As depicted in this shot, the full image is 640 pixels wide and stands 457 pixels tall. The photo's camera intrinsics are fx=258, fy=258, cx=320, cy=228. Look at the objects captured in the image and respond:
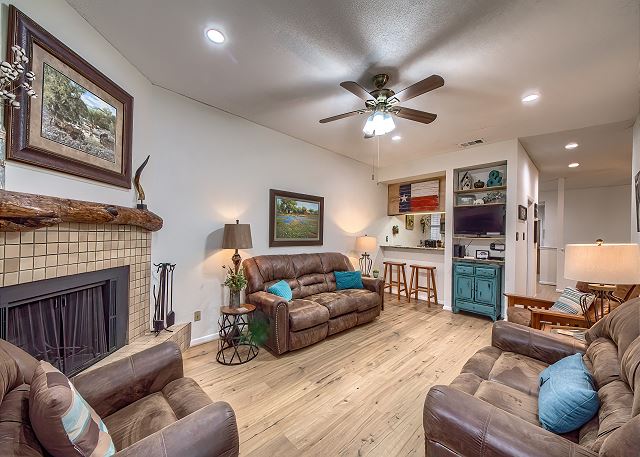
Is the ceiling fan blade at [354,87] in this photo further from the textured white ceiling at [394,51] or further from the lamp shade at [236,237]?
the lamp shade at [236,237]

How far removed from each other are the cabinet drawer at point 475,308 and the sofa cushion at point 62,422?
464 cm

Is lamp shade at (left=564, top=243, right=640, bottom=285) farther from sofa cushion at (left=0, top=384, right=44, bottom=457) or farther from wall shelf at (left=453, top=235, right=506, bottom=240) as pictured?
sofa cushion at (left=0, top=384, right=44, bottom=457)

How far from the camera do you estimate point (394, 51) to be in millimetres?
2088

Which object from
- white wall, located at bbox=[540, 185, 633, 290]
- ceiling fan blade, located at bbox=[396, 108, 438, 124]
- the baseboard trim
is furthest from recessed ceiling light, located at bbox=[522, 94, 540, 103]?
white wall, located at bbox=[540, 185, 633, 290]

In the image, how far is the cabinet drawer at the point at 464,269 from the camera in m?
4.31

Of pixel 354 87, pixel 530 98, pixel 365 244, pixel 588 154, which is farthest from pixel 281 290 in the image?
pixel 588 154

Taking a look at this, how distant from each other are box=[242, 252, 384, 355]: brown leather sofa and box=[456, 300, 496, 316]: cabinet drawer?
147cm

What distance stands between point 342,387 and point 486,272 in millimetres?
3151

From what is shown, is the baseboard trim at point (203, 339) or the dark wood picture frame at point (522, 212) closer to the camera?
the baseboard trim at point (203, 339)

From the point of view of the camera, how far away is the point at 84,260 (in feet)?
6.25

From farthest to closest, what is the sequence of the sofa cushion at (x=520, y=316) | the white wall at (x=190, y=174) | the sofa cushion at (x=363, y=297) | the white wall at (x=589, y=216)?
the white wall at (x=589, y=216)
the sofa cushion at (x=363, y=297)
the sofa cushion at (x=520, y=316)
the white wall at (x=190, y=174)

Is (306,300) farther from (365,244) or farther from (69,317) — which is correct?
(69,317)

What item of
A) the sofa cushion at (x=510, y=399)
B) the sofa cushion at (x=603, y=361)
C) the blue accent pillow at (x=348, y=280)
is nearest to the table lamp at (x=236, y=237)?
the blue accent pillow at (x=348, y=280)

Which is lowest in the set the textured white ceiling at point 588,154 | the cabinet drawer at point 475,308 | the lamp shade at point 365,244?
the cabinet drawer at point 475,308
